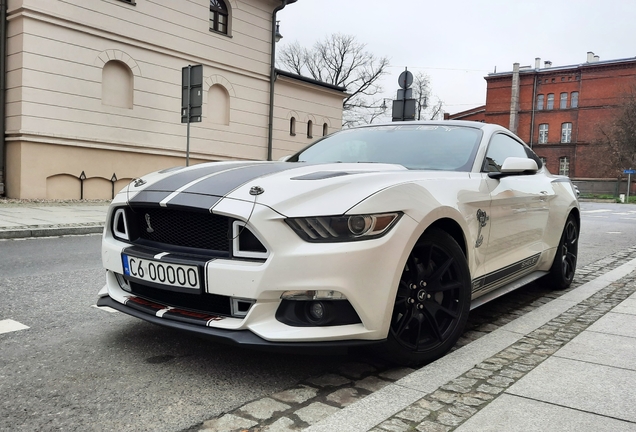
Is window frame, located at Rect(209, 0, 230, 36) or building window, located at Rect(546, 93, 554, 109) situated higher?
building window, located at Rect(546, 93, 554, 109)

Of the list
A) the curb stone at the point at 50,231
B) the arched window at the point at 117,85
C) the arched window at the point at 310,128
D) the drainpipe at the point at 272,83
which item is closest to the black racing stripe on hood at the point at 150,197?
the curb stone at the point at 50,231

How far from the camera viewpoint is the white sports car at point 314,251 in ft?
8.28

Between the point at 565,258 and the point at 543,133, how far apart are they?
54.9 m

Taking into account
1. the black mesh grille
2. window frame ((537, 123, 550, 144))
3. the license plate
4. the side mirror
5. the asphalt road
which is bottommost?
the asphalt road

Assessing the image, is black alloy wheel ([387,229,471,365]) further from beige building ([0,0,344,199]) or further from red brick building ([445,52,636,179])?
red brick building ([445,52,636,179])

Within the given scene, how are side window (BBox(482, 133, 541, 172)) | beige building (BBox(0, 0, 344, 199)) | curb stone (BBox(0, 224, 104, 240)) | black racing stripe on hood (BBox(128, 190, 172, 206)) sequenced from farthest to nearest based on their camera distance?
beige building (BBox(0, 0, 344, 199)) → curb stone (BBox(0, 224, 104, 240)) → side window (BBox(482, 133, 541, 172)) → black racing stripe on hood (BBox(128, 190, 172, 206))

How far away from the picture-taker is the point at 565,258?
532cm

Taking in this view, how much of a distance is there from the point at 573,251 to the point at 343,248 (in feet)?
12.7

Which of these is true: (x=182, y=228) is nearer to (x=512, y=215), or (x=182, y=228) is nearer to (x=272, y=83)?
(x=512, y=215)

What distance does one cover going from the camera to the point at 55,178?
14.1m

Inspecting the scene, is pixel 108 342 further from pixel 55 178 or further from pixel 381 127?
pixel 55 178

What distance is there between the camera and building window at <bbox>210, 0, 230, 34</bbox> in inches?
730

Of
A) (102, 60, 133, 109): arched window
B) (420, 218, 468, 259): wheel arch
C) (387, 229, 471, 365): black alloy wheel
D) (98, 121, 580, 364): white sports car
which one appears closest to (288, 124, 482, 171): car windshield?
(98, 121, 580, 364): white sports car

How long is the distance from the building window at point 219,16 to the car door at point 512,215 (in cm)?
1589
